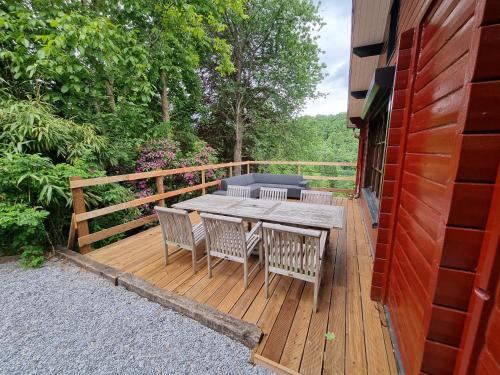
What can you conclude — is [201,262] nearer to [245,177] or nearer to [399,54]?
[399,54]

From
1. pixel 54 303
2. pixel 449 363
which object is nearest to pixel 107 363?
pixel 54 303

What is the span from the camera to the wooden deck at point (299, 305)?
1.42 metres

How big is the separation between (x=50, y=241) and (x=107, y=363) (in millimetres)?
2138

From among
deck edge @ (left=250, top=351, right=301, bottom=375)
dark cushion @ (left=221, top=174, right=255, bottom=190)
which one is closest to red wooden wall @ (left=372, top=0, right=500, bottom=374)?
deck edge @ (left=250, top=351, right=301, bottom=375)

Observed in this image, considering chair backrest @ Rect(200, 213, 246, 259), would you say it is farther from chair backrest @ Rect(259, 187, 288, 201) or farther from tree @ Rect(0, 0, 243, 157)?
tree @ Rect(0, 0, 243, 157)

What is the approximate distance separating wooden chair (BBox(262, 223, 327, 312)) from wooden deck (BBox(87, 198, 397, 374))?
0.23 meters

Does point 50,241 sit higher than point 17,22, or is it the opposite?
point 17,22

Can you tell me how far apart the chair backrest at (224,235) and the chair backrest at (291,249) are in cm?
27

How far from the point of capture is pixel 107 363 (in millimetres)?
1441

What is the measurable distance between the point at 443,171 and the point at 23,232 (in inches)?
154

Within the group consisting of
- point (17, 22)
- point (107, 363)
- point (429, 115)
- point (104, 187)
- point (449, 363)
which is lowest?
point (107, 363)

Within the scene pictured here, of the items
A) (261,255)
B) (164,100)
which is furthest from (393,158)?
(164,100)

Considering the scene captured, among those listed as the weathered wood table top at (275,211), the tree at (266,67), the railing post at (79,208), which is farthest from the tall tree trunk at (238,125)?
the railing post at (79,208)

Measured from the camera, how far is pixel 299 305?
190 centimetres
